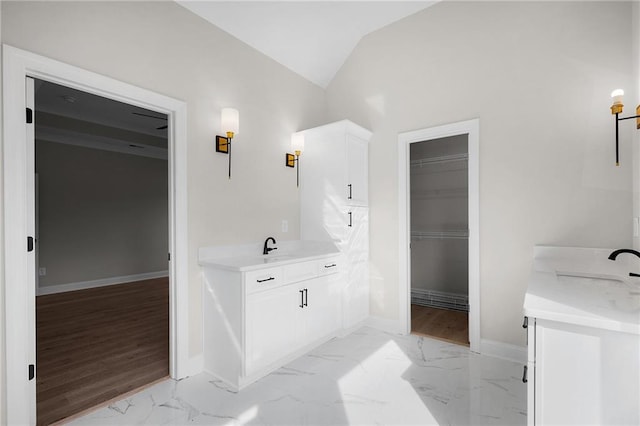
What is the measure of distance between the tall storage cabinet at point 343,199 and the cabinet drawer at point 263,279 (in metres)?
0.92

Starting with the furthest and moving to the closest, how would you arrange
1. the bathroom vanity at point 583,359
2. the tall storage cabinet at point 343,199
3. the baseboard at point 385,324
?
the baseboard at point 385,324, the tall storage cabinet at point 343,199, the bathroom vanity at point 583,359

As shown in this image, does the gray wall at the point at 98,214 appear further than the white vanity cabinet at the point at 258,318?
Yes

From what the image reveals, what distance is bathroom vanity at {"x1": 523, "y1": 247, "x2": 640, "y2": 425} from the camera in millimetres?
1131

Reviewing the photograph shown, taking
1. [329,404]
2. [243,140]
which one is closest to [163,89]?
[243,140]

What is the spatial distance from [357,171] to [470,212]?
3.90ft

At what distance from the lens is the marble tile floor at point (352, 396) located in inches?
77.7

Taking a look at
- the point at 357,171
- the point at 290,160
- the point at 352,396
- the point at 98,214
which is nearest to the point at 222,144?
the point at 290,160

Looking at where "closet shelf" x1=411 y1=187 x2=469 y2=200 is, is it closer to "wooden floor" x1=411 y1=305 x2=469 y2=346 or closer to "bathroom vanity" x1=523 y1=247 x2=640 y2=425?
"wooden floor" x1=411 y1=305 x2=469 y2=346

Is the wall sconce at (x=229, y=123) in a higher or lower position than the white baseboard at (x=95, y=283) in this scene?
higher

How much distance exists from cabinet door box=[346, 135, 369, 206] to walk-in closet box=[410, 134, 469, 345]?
4.20ft

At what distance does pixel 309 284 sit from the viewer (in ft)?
9.60

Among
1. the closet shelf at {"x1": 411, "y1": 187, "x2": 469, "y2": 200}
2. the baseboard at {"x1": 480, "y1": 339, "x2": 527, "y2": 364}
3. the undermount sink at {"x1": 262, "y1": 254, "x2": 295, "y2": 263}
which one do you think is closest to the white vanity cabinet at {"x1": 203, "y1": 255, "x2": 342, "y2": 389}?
the undermount sink at {"x1": 262, "y1": 254, "x2": 295, "y2": 263}

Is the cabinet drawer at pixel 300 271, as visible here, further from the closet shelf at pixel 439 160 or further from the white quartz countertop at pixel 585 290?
the closet shelf at pixel 439 160

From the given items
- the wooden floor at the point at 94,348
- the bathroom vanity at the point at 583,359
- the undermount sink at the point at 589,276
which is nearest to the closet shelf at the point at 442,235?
the undermount sink at the point at 589,276
